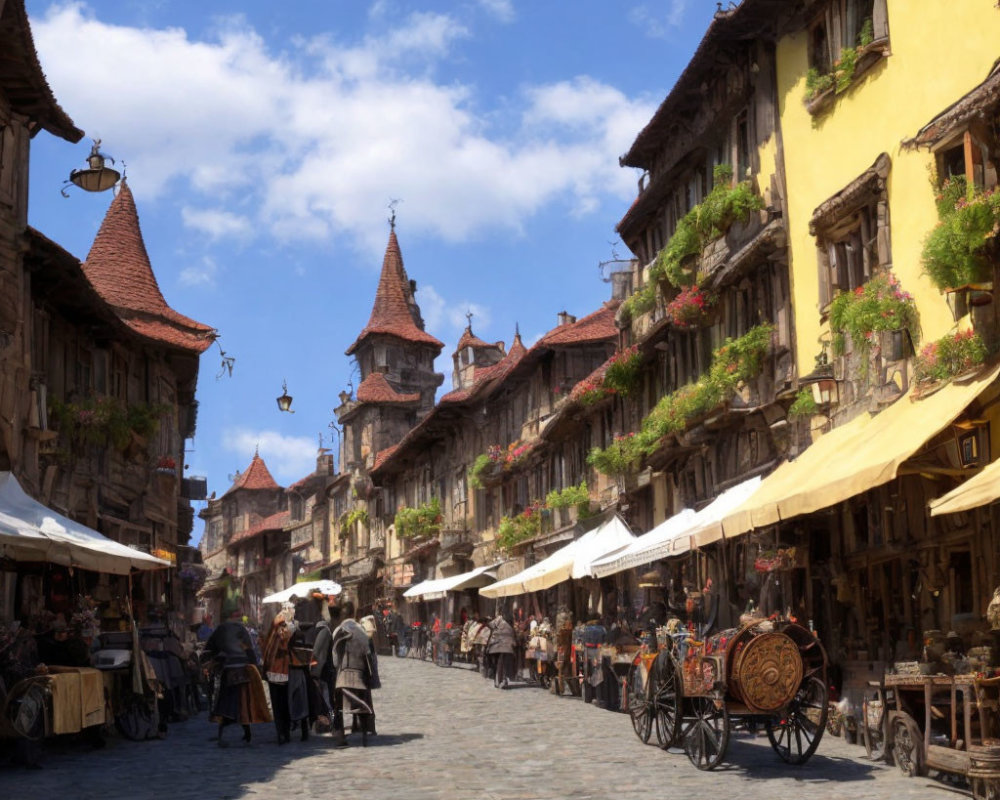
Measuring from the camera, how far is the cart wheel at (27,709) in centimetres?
1306

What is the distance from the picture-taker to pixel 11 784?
1206cm

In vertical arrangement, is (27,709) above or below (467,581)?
below

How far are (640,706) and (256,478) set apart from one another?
94645 mm

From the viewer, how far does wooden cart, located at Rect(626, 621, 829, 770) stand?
12.0m

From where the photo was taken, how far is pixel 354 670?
51.4ft

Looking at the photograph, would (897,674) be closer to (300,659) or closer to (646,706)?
(646,706)

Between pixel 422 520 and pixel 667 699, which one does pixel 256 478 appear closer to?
pixel 422 520

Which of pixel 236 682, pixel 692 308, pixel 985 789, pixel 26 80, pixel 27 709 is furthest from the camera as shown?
pixel 692 308

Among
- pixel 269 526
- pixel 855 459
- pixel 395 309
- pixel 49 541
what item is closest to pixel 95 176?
pixel 49 541

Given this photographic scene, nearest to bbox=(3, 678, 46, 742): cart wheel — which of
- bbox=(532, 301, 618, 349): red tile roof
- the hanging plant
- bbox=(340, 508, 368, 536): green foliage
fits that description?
the hanging plant

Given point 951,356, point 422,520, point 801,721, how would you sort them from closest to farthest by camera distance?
point 801,721, point 951,356, point 422,520

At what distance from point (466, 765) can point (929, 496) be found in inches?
232

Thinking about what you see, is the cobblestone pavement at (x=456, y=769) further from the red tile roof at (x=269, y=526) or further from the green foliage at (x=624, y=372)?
the red tile roof at (x=269, y=526)

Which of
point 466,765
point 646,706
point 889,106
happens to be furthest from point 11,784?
point 889,106
